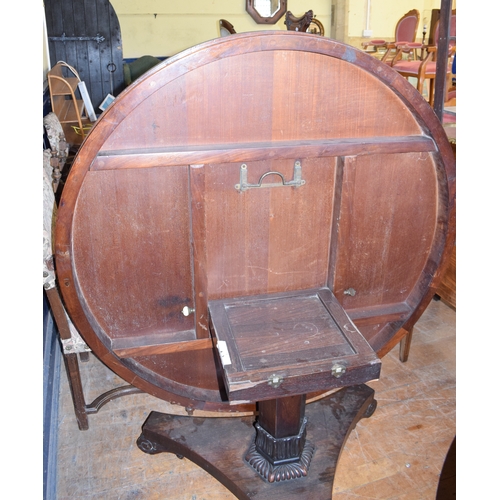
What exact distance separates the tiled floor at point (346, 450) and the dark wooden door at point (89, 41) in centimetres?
Answer: 439

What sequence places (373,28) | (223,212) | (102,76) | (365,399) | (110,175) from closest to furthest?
(110,175), (223,212), (365,399), (102,76), (373,28)

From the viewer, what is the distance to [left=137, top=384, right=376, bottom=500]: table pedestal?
5.87 ft

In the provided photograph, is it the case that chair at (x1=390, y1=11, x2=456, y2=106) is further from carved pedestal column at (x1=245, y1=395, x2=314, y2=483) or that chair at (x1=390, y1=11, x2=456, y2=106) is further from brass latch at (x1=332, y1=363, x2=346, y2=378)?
brass latch at (x1=332, y1=363, x2=346, y2=378)

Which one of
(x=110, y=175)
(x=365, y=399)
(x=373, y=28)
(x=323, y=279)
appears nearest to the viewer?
(x=110, y=175)

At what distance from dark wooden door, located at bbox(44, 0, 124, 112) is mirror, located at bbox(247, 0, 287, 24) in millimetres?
3400

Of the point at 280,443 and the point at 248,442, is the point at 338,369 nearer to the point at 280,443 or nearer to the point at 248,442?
the point at 280,443

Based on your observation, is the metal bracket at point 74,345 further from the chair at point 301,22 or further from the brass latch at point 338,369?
the chair at point 301,22

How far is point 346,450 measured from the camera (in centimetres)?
209

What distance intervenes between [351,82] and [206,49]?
444 millimetres

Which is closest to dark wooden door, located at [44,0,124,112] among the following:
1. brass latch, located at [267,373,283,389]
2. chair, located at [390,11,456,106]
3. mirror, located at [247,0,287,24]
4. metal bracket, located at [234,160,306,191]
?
chair, located at [390,11,456,106]

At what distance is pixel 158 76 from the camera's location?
4.25ft

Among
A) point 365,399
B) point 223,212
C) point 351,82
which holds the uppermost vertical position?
point 351,82

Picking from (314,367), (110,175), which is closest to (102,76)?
(110,175)

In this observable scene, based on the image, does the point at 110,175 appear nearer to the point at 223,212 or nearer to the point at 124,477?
the point at 223,212
